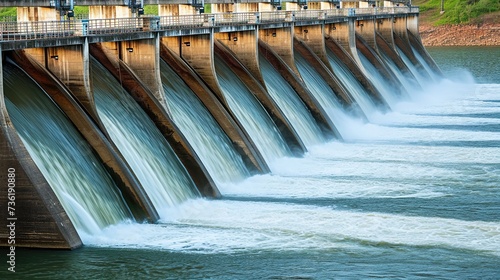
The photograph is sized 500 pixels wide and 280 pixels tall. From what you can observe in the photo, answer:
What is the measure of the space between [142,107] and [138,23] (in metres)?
5.10

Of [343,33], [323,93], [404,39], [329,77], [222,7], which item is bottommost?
[323,93]

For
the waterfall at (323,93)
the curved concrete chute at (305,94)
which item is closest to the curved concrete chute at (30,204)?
the curved concrete chute at (305,94)

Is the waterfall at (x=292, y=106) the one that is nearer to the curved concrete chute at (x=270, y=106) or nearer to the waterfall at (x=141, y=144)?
the curved concrete chute at (x=270, y=106)

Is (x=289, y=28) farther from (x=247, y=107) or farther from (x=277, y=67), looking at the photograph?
(x=247, y=107)

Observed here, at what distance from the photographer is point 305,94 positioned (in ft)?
169

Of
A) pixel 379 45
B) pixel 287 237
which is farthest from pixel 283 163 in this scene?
pixel 379 45

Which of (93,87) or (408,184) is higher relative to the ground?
(93,87)

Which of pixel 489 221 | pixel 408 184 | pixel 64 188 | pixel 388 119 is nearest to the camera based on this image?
pixel 64 188

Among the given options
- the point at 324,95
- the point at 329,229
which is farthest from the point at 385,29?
the point at 329,229

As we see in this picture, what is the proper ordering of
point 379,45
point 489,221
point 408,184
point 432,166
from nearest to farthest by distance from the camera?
point 489,221, point 408,184, point 432,166, point 379,45

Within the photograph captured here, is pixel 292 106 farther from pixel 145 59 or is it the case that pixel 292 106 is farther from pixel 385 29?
pixel 385 29

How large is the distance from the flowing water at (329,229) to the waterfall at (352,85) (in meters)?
13.3

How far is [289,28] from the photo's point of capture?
56.2 meters

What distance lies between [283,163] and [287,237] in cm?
1406
